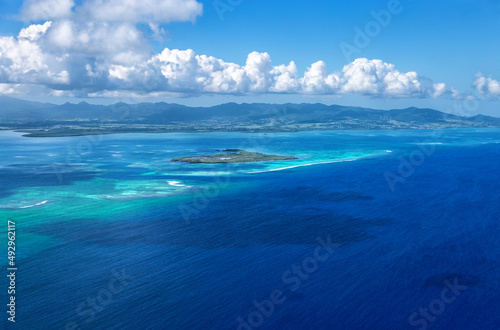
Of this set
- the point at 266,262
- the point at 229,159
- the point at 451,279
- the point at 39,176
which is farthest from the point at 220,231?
the point at 229,159

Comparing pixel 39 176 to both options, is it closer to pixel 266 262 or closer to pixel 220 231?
pixel 220 231

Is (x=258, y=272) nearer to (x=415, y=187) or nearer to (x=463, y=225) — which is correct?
(x=463, y=225)

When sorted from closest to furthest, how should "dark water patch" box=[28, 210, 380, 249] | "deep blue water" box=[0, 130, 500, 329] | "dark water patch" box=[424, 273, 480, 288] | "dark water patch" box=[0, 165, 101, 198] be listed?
1. "deep blue water" box=[0, 130, 500, 329]
2. "dark water patch" box=[424, 273, 480, 288]
3. "dark water patch" box=[28, 210, 380, 249]
4. "dark water patch" box=[0, 165, 101, 198]

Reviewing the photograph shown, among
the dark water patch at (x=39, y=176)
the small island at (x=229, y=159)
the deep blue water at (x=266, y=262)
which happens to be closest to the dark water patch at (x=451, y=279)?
the deep blue water at (x=266, y=262)

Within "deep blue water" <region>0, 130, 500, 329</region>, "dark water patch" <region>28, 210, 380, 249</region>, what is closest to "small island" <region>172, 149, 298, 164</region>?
"deep blue water" <region>0, 130, 500, 329</region>

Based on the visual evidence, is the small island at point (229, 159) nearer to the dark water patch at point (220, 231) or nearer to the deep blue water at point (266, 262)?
the deep blue water at point (266, 262)

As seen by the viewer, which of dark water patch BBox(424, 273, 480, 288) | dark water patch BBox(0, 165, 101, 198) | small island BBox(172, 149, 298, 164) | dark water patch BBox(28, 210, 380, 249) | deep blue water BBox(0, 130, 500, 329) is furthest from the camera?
small island BBox(172, 149, 298, 164)

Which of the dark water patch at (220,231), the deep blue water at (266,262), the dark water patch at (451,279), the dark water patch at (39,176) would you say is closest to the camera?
the deep blue water at (266,262)

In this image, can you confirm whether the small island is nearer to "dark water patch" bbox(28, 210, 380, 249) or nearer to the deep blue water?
the deep blue water
